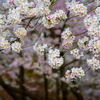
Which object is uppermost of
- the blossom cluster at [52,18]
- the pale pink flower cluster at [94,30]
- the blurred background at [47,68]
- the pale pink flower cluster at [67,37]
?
the blossom cluster at [52,18]

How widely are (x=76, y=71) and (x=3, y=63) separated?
520cm

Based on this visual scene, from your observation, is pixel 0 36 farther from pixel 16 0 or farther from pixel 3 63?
pixel 3 63

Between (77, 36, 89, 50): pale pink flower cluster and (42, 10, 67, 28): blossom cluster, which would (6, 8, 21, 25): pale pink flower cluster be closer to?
(42, 10, 67, 28): blossom cluster

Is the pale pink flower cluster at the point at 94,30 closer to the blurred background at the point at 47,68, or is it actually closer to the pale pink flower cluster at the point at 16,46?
the blurred background at the point at 47,68

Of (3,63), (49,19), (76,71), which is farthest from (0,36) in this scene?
(3,63)

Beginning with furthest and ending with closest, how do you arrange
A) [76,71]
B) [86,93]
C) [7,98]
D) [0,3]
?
[7,98] → [86,93] → [0,3] → [76,71]

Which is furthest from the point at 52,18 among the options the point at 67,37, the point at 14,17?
the point at 14,17

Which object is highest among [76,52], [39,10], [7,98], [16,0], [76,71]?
[16,0]

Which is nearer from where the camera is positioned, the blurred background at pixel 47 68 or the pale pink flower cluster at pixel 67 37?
the pale pink flower cluster at pixel 67 37

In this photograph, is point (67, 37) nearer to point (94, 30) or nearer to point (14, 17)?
point (94, 30)

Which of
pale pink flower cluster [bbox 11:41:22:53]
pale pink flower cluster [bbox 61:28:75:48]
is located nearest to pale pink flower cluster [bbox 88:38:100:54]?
pale pink flower cluster [bbox 61:28:75:48]

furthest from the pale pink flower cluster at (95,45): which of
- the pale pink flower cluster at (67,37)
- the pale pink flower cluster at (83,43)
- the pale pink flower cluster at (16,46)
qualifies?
the pale pink flower cluster at (16,46)

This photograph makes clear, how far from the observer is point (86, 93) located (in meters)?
8.77

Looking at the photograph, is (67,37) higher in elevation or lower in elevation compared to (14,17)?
lower
